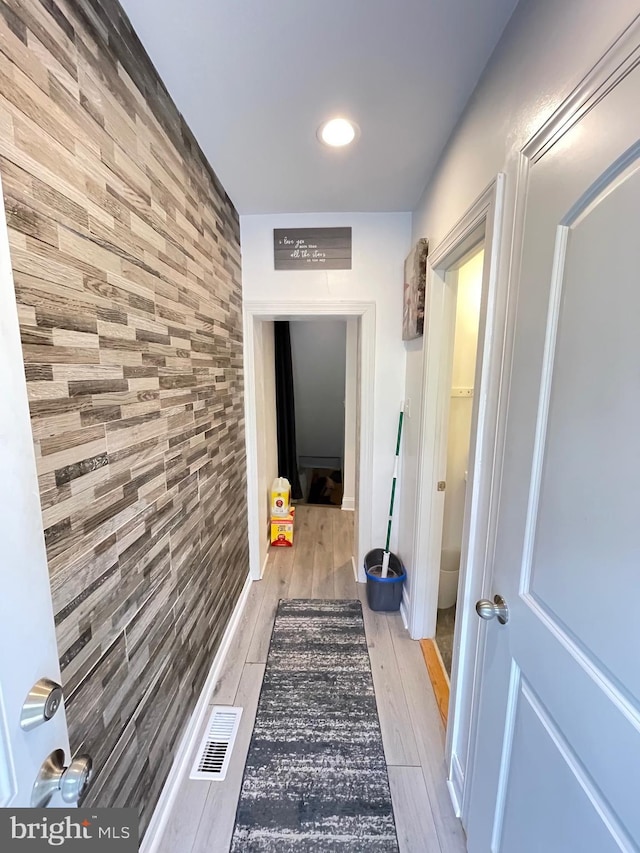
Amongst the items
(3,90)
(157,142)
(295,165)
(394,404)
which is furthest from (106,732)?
(295,165)

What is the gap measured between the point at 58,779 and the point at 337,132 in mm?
2067

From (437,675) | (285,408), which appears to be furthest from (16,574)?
(285,408)

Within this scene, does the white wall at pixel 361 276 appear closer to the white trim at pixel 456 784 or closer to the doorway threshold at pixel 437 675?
the doorway threshold at pixel 437 675

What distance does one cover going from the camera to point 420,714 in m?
1.60

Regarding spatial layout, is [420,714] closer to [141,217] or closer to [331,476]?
[141,217]

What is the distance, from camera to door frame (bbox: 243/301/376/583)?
2.28 metres

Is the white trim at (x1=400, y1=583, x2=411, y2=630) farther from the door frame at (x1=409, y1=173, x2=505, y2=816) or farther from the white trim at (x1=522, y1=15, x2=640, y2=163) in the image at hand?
the white trim at (x1=522, y1=15, x2=640, y2=163)

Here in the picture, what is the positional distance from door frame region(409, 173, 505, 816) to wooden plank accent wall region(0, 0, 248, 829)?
1.06 metres

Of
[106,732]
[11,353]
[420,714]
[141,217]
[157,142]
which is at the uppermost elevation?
[157,142]

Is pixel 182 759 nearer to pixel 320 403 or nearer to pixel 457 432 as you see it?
pixel 457 432

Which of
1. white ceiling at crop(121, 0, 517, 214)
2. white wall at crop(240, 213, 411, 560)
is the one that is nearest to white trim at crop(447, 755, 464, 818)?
white wall at crop(240, 213, 411, 560)

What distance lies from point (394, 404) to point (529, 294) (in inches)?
60.6

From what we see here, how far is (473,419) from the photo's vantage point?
1.17 meters

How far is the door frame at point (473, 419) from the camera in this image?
3.41 feet
